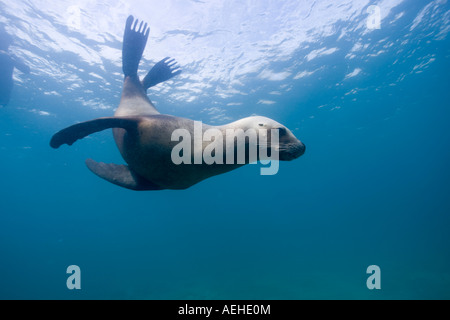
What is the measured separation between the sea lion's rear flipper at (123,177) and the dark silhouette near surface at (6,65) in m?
11.6

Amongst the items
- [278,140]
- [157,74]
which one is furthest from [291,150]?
[157,74]

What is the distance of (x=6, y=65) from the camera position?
11000 mm

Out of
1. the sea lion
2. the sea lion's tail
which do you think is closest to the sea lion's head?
the sea lion

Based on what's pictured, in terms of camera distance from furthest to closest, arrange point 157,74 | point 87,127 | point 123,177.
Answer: point 157,74
point 123,177
point 87,127

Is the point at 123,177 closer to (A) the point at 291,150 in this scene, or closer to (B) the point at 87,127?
(B) the point at 87,127

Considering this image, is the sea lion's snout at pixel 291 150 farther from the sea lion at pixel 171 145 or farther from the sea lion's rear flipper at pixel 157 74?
the sea lion's rear flipper at pixel 157 74

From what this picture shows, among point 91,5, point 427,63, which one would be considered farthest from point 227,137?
point 427,63

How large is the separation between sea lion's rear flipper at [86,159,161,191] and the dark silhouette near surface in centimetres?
1156

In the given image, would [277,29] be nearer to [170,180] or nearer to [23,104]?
[170,180]

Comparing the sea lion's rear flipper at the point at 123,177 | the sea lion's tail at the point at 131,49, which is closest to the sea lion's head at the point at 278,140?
the sea lion's rear flipper at the point at 123,177

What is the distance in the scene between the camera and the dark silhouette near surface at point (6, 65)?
10195 millimetres

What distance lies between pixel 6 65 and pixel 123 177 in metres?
12.9
